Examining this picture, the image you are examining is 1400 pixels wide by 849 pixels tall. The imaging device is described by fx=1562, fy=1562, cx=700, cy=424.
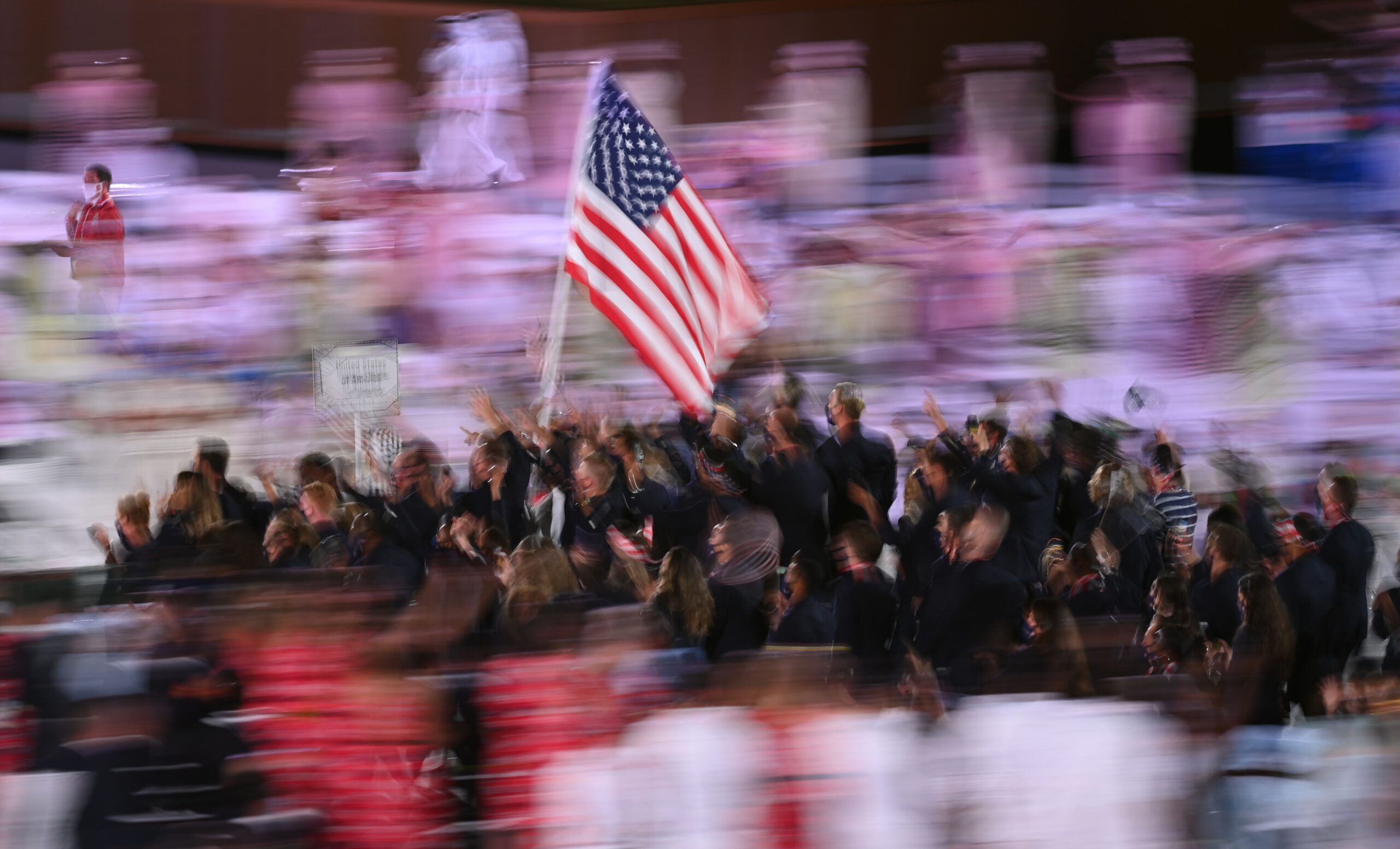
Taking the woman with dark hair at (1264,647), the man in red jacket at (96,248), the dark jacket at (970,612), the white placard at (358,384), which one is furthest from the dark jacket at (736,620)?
the man in red jacket at (96,248)

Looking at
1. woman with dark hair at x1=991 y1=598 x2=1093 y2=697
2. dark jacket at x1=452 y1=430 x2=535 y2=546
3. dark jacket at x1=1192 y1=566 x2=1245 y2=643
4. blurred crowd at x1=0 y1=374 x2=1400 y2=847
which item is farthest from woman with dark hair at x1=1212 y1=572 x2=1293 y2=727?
dark jacket at x1=452 y1=430 x2=535 y2=546

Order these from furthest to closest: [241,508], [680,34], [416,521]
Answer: [680,34] < [241,508] < [416,521]

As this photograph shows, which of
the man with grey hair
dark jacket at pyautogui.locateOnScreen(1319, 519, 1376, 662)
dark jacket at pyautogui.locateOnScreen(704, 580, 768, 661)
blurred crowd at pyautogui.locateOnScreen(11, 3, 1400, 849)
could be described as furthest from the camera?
the man with grey hair

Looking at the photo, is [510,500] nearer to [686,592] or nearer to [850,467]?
[850,467]

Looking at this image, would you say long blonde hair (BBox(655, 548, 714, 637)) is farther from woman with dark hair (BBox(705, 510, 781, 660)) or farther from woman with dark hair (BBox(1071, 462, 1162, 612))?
woman with dark hair (BBox(1071, 462, 1162, 612))

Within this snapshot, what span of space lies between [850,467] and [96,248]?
23.5 feet

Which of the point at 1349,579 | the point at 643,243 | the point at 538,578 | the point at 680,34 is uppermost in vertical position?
the point at 680,34

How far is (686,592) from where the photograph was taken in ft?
19.6

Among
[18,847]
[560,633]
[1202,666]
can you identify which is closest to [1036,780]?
[560,633]

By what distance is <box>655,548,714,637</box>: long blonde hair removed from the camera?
598cm

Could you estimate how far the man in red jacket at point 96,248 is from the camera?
Answer: 12.2 m

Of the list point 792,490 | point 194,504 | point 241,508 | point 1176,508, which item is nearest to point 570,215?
point 792,490

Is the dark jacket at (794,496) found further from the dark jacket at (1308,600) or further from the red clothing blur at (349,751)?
the red clothing blur at (349,751)

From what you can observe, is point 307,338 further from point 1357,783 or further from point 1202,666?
point 1357,783
